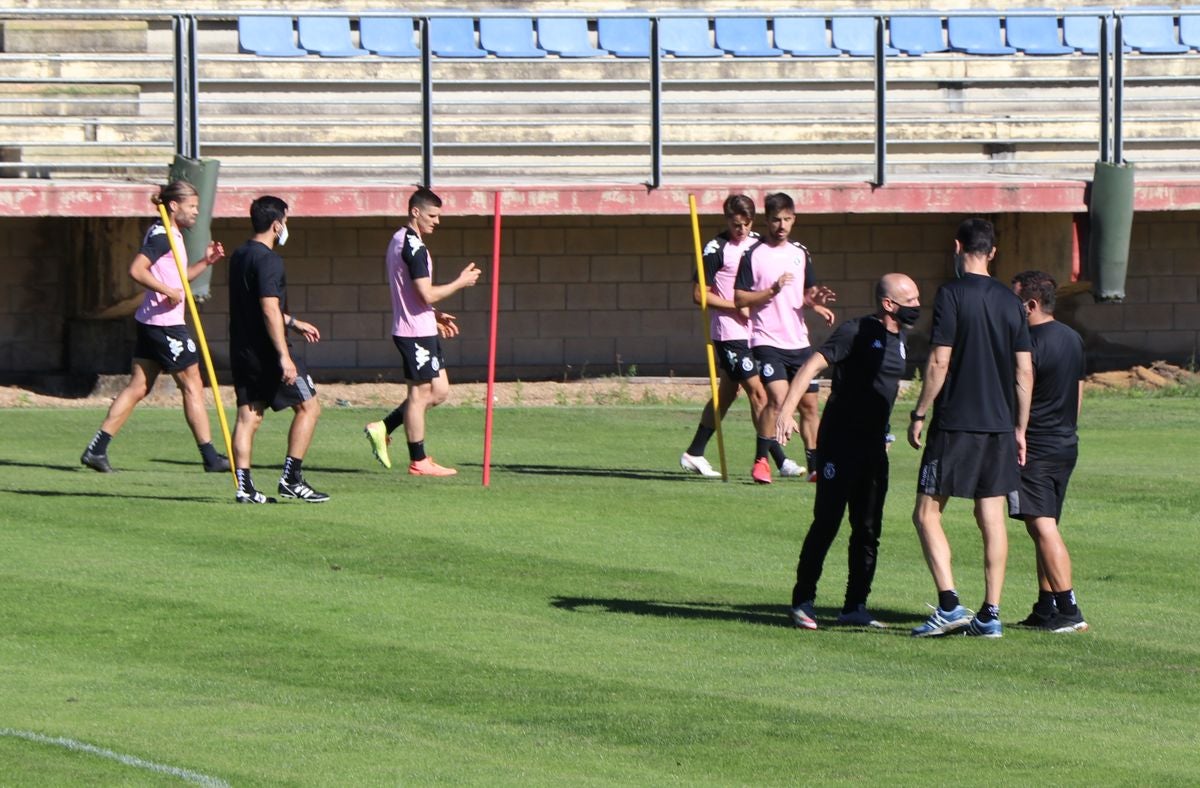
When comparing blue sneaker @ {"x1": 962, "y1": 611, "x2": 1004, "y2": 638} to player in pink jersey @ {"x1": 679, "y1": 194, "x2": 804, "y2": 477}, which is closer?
blue sneaker @ {"x1": 962, "y1": 611, "x2": 1004, "y2": 638}

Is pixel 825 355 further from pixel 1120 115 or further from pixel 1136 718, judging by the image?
pixel 1120 115

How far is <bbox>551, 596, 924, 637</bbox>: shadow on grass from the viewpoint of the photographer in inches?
393

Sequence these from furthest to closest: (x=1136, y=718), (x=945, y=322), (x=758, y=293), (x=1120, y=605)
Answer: (x=758, y=293)
(x=1120, y=605)
(x=945, y=322)
(x=1136, y=718)

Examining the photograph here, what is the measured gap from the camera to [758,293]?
14.3m

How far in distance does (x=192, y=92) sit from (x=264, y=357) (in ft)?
25.9

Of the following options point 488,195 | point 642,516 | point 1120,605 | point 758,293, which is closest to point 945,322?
point 1120,605

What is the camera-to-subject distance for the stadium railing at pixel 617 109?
71.7 feet

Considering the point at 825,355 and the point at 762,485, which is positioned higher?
the point at 825,355

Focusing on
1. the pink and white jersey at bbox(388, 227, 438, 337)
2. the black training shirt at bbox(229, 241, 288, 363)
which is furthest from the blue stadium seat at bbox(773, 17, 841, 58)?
the black training shirt at bbox(229, 241, 288, 363)

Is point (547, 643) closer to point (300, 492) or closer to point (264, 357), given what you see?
point (300, 492)

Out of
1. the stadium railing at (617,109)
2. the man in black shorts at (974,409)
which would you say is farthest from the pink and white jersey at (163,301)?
the stadium railing at (617,109)

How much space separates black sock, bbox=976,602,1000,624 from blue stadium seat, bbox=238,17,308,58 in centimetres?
1392

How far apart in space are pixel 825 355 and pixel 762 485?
464cm

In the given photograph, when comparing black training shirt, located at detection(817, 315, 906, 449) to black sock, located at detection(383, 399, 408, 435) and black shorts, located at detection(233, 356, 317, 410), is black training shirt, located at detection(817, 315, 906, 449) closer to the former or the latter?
black shorts, located at detection(233, 356, 317, 410)
